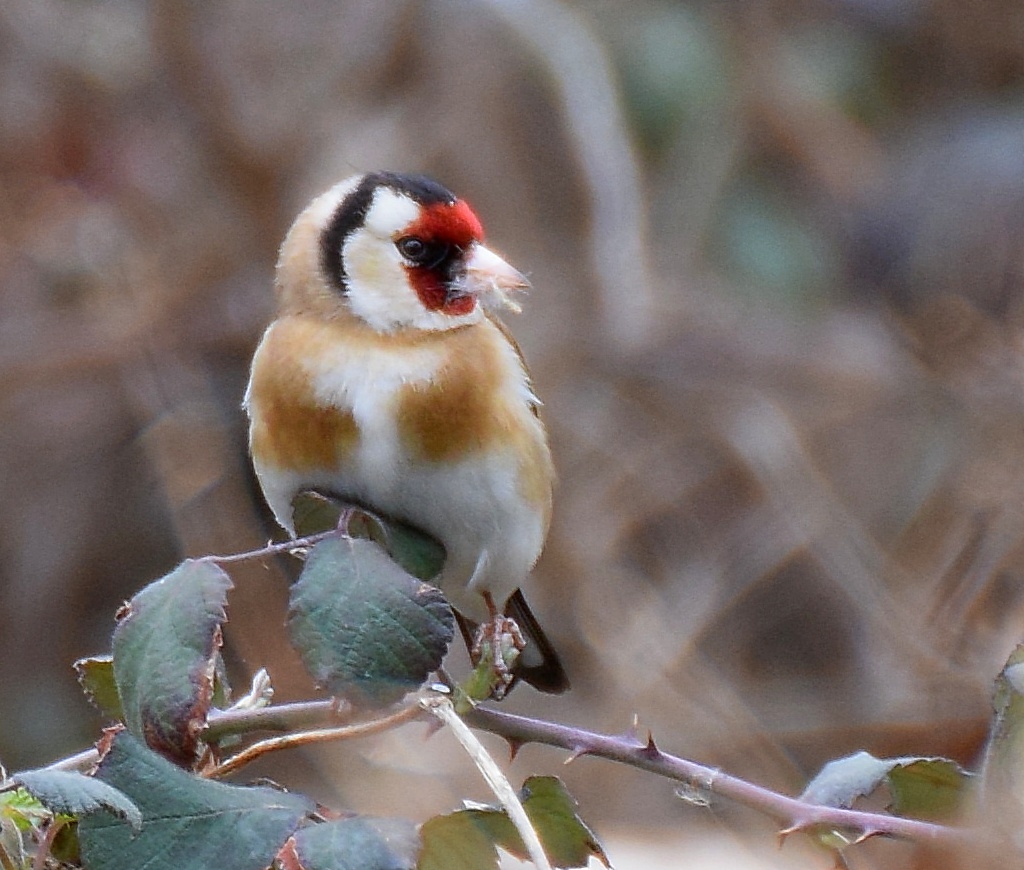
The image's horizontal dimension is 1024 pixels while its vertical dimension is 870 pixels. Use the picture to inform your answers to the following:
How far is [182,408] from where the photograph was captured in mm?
3742

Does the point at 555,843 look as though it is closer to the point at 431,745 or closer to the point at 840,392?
the point at 431,745

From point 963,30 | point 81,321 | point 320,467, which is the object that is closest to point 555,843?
point 320,467

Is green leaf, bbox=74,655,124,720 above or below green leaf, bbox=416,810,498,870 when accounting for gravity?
above

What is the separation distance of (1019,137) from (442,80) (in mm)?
1385

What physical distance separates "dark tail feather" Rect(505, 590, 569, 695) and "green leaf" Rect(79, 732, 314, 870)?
128 centimetres

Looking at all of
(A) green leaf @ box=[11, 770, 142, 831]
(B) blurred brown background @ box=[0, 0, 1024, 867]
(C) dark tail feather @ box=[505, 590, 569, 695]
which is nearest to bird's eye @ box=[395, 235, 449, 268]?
(C) dark tail feather @ box=[505, 590, 569, 695]

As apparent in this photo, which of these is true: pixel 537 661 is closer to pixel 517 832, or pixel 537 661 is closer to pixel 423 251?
pixel 423 251

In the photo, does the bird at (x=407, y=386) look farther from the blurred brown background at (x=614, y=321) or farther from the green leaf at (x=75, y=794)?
the blurred brown background at (x=614, y=321)

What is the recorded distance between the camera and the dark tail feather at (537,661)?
2.32 metres

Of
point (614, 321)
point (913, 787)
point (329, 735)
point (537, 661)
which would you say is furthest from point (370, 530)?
point (614, 321)

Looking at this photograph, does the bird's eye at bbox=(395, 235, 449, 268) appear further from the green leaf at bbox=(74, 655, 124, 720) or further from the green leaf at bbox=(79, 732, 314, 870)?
the green leaf at bbox=(79, 732, 314, 870)

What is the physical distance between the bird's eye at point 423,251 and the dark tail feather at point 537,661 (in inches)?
21.6

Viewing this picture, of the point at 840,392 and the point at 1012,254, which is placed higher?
the point at 1012,254

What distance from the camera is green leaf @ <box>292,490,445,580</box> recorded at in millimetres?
1318
